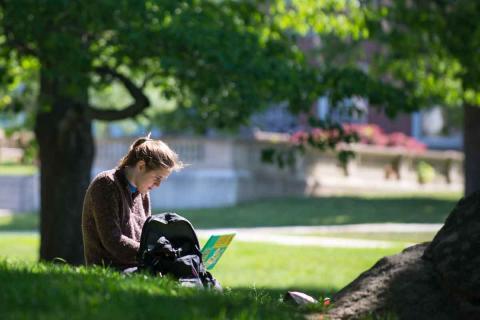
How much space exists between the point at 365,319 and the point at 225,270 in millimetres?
8813

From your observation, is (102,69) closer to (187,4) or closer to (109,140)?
(187,4)

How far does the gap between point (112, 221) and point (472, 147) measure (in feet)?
54.5

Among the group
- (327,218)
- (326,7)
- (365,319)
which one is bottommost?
(327,218)

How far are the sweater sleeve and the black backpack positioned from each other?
0.20 m

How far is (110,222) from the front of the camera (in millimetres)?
6430

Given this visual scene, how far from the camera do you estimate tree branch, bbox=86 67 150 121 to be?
1225 centimetres

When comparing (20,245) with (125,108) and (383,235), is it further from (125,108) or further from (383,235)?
(383,235)

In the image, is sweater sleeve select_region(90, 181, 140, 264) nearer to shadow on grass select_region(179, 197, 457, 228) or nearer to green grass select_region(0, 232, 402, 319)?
green grass select_region(0, 232, 402, 319)

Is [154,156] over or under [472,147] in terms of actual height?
over

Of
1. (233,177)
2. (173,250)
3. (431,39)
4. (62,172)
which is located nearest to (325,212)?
(233,177)

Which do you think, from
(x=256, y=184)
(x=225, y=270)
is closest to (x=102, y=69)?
(x=225, y=270)

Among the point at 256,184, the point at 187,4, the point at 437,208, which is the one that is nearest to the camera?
the point at 187,4

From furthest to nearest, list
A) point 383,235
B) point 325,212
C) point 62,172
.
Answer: point 325,212 < point 383,235 < point 62,172

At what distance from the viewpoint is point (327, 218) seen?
77.5 feet
